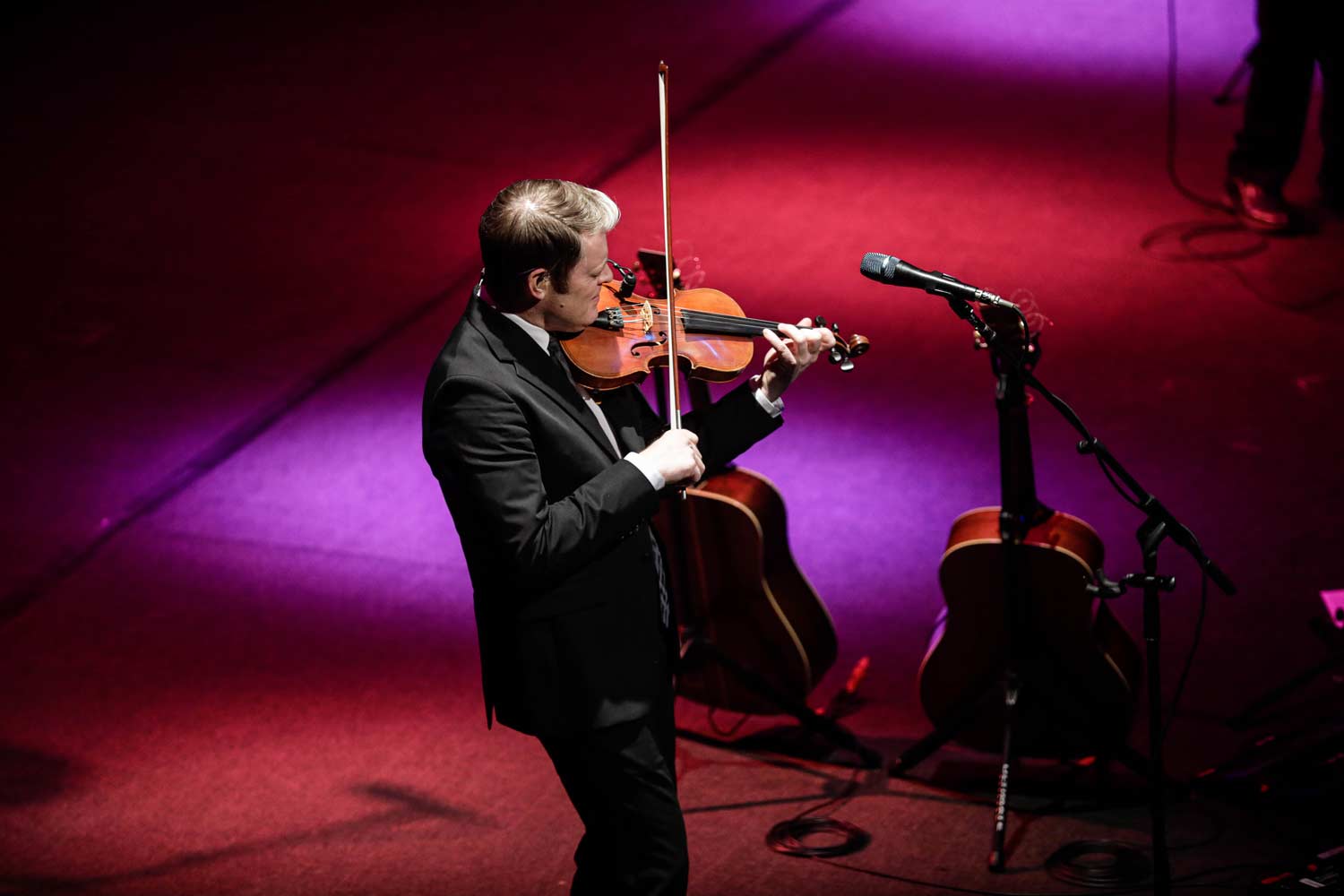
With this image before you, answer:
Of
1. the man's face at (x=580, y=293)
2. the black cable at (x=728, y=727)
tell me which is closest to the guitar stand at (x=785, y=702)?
the black cable at (x=728, y=727)

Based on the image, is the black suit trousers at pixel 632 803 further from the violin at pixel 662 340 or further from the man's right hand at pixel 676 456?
the violin at pixel 662 340

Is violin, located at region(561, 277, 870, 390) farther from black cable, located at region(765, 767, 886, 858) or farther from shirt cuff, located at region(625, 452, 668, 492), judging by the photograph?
black cable, located at region(765, 767, 886, 858)

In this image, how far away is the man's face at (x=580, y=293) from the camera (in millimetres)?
2199

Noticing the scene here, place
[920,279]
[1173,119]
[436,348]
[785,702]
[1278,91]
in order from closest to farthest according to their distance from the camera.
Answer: [920,279] → [785,702] → [436,348] → [1278,91] → [1173,119]

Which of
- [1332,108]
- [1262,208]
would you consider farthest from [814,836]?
[1332,108]

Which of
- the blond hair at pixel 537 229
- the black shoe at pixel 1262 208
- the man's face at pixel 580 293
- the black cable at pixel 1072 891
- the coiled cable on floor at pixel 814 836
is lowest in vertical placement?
the black cable at pixel 1072 891

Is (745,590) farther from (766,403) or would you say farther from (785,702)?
(766,403)

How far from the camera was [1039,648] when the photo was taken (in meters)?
3.30

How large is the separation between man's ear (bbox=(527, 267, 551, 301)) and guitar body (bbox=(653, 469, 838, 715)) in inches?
51.2

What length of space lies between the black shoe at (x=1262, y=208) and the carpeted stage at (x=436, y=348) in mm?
134

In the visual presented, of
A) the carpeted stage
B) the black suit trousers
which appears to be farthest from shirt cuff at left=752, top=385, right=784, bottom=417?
the carpeted stage

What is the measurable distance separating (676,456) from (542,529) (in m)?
0.23

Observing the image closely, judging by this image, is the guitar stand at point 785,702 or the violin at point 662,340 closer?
the violin at point 662,340

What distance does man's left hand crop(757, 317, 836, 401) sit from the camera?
241 centimetres
